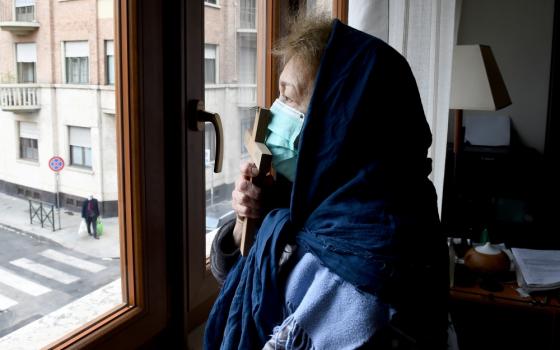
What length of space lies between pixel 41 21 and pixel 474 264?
151cm

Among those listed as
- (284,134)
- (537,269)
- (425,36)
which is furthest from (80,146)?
(537,269)

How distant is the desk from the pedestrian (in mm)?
1218

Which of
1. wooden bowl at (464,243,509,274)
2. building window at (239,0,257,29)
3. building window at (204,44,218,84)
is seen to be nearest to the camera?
building window at (204,44,218,84)

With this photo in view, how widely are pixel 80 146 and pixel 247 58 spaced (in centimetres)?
58

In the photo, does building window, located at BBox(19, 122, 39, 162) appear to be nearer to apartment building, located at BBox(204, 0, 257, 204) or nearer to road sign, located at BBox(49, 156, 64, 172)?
road sign, located at BBox(49, 156, 64, 172)

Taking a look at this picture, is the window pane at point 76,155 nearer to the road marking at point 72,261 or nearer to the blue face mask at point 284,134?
the road marking at point 72,261

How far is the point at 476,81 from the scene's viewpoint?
195 centimetres

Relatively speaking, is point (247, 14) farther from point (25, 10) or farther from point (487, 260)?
point (487, 260)

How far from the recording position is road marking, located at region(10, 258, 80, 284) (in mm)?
713

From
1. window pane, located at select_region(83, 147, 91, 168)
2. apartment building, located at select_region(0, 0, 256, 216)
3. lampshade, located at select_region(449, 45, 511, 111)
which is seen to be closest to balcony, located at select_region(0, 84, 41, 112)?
apartment building, located at select_region(0, 0, 256, 216)

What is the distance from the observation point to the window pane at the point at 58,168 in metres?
0.69

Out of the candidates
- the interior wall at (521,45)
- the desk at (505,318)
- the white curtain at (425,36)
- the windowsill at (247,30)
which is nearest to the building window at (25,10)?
the windowsill at (247,30)

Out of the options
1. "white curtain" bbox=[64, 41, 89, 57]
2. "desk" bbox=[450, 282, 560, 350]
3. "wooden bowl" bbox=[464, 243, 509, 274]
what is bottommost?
"desk" bbox=[450, 282, 560, 350]

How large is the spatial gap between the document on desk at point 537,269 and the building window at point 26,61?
153 cm
